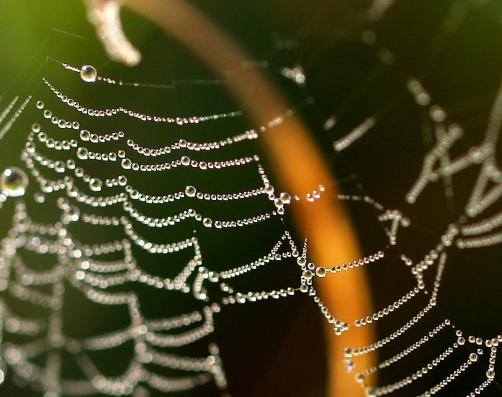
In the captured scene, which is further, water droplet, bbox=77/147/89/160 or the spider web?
the spider web

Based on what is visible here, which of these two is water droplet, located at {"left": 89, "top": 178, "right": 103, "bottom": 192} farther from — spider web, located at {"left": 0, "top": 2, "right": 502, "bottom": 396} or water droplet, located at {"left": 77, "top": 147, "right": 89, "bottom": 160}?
spider web, located at {"left": 0, "top": 2, "right": 502, "bottom": 396}

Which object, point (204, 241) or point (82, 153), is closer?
point (82, 153)

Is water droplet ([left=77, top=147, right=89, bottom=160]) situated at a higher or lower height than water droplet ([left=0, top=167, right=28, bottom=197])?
higher

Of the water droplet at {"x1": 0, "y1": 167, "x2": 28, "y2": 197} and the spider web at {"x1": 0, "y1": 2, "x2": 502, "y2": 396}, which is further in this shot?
the spider web at {"x1": 0, "y1": 2, "x2": 502, "y2": 396}

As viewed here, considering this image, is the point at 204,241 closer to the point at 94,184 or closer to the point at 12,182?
the point at 94,184

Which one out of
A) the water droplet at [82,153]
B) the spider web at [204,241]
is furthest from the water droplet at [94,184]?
the spider web at [204,241]

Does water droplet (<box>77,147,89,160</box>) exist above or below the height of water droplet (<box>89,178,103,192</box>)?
above

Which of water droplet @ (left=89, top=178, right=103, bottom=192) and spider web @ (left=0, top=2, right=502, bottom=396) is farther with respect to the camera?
spider web @ (left=0, top=2, right=502, bottom=396)

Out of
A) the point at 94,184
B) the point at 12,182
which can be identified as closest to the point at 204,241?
the point at 94,184

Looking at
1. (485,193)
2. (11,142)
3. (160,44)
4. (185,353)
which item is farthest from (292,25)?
(185,353)

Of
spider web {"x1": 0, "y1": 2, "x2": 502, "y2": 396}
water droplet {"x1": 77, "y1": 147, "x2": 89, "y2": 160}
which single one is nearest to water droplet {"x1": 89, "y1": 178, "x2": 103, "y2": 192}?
water droplet {"x1": 77, "y1": 147, "x2": 89, "y2": 160}

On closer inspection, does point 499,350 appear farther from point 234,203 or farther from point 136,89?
point 136,89
